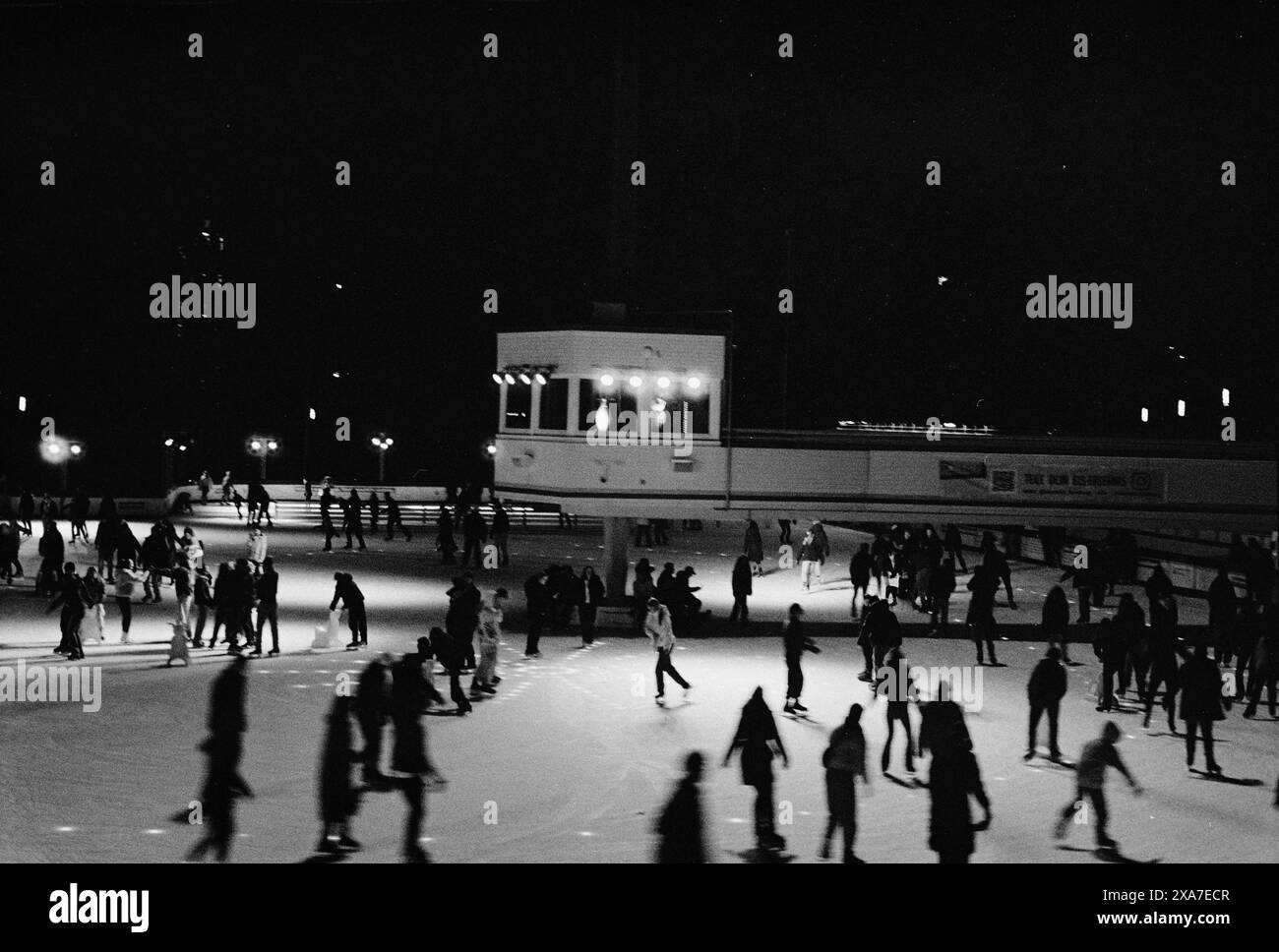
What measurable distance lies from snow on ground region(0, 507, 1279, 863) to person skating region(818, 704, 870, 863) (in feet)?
1.06

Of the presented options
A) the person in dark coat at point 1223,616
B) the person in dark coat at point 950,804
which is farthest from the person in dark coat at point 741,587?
the person in dark coat at point 950,804

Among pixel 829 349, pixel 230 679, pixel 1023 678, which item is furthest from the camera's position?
pixel 829 349

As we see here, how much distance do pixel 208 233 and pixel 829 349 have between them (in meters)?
34.6

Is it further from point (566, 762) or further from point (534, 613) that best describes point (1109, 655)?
point (534, 613)

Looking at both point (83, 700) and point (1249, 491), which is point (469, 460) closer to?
point (1249, 491)

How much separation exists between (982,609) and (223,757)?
13.0 m

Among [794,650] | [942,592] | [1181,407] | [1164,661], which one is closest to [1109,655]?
[1164,661]

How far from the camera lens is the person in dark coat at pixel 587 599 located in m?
Answer: 24.3

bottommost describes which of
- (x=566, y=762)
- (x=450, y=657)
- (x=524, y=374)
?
(x=566, y=762)

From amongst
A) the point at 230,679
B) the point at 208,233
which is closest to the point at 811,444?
the point at 230,679

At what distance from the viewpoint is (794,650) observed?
18062 millimetres

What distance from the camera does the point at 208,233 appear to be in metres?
79.1

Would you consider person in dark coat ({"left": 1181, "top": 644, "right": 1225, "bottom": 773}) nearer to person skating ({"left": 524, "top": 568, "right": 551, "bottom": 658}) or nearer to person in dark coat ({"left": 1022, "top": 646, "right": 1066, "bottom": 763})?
person in dark coat ({"left": 1022, "top": 646, "right": 1066, "bottom": 763})

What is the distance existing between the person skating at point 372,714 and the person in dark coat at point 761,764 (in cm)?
345
